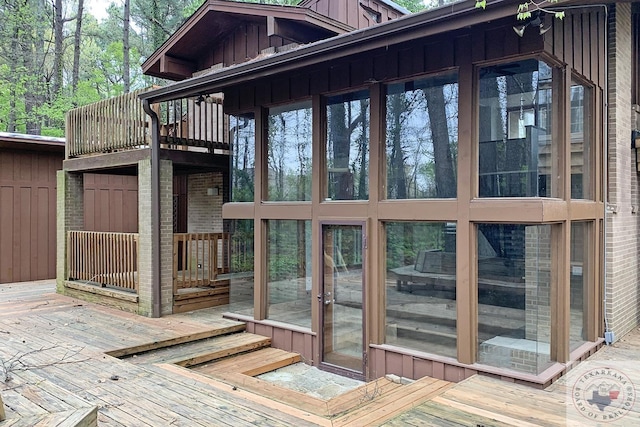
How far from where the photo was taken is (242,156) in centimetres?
715

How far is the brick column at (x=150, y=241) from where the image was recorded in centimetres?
750

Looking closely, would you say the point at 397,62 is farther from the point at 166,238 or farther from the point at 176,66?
the point at 176,66

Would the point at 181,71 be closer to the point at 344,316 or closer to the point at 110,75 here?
the point at 344,316

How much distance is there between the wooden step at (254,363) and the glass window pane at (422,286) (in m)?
1.44

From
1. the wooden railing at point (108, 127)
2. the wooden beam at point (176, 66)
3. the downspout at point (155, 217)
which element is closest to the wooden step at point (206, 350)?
the downspout at point (155, 217)

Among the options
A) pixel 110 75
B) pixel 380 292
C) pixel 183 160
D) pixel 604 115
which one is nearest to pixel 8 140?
pixel 183 160

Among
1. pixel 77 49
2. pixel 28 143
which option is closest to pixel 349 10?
pixel 28 143

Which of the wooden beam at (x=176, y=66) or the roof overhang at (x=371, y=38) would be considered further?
the wooden beam at (x=176, y=66)

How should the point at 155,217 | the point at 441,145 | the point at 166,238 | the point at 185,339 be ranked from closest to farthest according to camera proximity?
the point at 441,145 → the point at 185,339 → the point at 155,217 → the point at 166,238

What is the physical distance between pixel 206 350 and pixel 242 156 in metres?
2.81

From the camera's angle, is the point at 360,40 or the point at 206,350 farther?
the point at 206,350

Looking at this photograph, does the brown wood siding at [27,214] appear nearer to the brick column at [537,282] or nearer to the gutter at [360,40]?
the gutter at [360,40]

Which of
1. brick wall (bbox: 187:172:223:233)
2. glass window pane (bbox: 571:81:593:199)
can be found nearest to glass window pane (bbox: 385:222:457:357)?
glass window pane (bbox: 571:81:593:199)

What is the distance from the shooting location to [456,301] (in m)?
4.85
